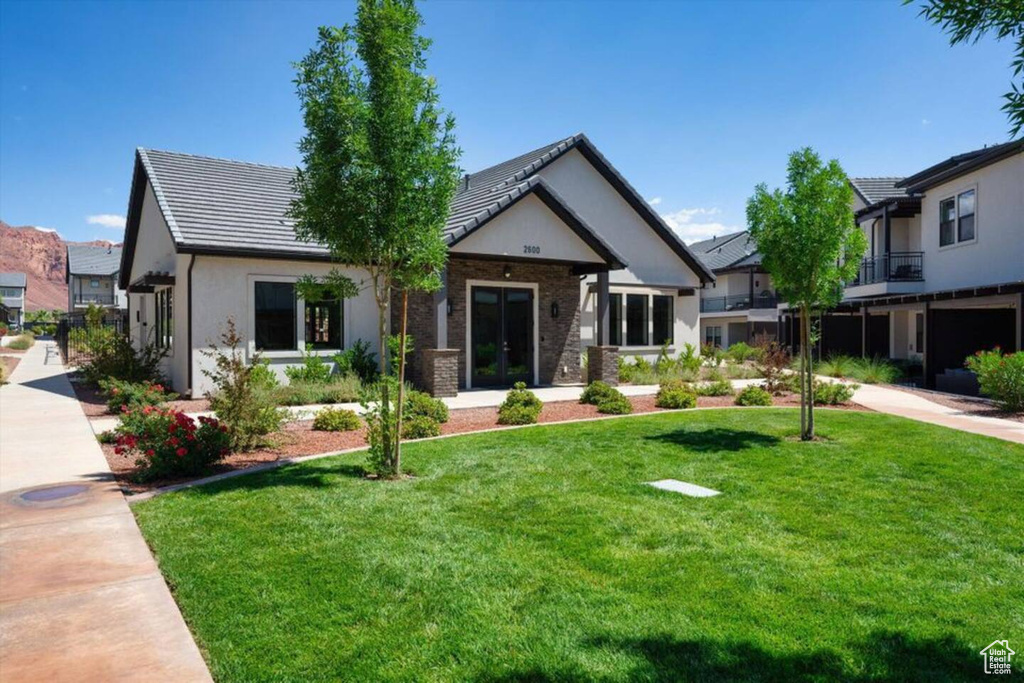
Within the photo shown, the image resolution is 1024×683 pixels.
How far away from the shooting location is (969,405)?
15.1 m

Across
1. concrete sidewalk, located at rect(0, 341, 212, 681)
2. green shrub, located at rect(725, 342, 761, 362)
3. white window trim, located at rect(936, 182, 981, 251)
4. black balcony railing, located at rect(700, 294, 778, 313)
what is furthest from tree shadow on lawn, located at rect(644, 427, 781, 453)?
black balcony railing, located at rect(700, 294, 778, 313)

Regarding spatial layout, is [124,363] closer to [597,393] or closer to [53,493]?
[53,493]

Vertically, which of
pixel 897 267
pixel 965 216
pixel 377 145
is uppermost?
pixel 965 216

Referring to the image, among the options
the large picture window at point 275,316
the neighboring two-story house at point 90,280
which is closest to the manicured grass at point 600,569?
the large picture window at point 275,316

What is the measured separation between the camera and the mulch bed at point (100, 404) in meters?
13.5

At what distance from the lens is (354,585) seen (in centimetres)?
446

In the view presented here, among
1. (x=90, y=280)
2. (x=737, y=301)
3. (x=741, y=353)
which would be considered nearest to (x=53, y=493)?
(x=741, y=353)

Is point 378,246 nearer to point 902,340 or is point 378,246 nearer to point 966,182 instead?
point 966,182

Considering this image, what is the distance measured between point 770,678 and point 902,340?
95.8 feet

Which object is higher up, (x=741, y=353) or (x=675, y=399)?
(x=741, y=353)

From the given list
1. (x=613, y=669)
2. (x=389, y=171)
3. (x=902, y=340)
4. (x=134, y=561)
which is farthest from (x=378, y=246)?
(x=902, y=340)

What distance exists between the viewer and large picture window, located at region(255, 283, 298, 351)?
16.6m

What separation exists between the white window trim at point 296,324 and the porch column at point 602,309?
23.7 ft

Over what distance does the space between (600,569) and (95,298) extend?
84480mm
